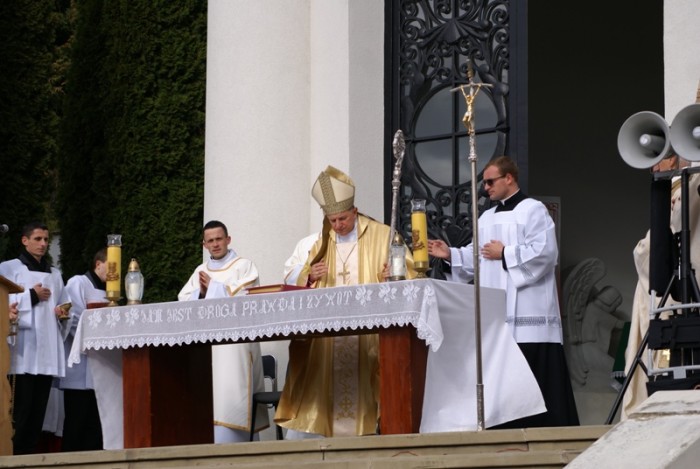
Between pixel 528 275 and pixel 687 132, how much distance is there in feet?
8.43

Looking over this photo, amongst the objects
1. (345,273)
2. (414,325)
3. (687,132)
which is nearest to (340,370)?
(345,273)

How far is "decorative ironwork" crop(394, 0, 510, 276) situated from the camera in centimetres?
1130

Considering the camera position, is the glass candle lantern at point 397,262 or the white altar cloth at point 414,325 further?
the glass candle lantern at point 397,262

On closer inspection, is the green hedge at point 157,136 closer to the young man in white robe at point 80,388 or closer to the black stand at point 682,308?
the young man in white robe at point 80,388

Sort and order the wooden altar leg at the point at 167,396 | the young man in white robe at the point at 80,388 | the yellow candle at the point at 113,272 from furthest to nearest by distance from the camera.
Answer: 1. the young man in white robe at the point at 80,388
2. the yellow candle at the point at 113,272
3. the wooden altar leg at the point at 167,396

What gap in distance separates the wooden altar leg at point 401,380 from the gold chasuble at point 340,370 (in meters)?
1.31

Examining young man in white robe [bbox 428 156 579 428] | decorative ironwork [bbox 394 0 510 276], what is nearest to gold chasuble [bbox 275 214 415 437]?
young man in white robe [bbox 428 156 579 428]

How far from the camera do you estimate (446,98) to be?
38.5ft

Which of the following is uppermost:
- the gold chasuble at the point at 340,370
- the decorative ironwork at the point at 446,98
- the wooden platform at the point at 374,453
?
the decorative ironwork at the point at 446,98

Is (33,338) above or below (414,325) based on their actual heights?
below

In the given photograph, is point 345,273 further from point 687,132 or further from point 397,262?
point 687,132

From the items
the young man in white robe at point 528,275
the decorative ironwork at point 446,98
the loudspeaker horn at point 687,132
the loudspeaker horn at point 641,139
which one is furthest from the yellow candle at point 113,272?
the loudspeaker horn at point 687,132

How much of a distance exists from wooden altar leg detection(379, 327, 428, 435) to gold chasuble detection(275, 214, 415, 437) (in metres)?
1.31

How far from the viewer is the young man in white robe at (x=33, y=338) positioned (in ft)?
36.8
